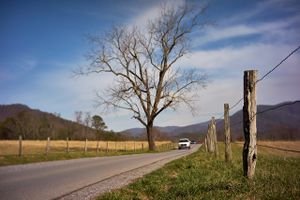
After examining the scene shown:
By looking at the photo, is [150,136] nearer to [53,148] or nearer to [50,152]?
[53,148]

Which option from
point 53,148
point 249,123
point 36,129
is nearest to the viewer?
point 249,123

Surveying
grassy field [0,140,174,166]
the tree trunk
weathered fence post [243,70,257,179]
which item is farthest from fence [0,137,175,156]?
weathered fence post [243,70,257,179]

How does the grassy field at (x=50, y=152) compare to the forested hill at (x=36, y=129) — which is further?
the forested hill at (x=36, y=129)

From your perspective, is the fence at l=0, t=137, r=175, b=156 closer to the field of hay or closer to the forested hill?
the field of hay

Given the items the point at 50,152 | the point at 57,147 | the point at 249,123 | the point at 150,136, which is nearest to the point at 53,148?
the point at 57,147

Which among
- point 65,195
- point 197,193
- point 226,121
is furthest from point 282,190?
point 226,121

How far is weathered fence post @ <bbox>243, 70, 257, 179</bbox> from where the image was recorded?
26.9ft

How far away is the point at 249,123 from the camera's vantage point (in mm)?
8336

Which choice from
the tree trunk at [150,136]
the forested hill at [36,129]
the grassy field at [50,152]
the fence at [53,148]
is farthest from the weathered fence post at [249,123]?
the forested hill at [36,129]

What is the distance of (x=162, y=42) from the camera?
4244 cm

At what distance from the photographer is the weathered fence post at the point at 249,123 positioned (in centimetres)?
820

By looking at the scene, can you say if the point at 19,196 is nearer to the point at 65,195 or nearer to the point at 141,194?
the point at 65,195

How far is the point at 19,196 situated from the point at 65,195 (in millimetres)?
1105

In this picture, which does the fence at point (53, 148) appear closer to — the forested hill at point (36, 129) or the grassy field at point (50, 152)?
the grassy field at point (50, 152)
